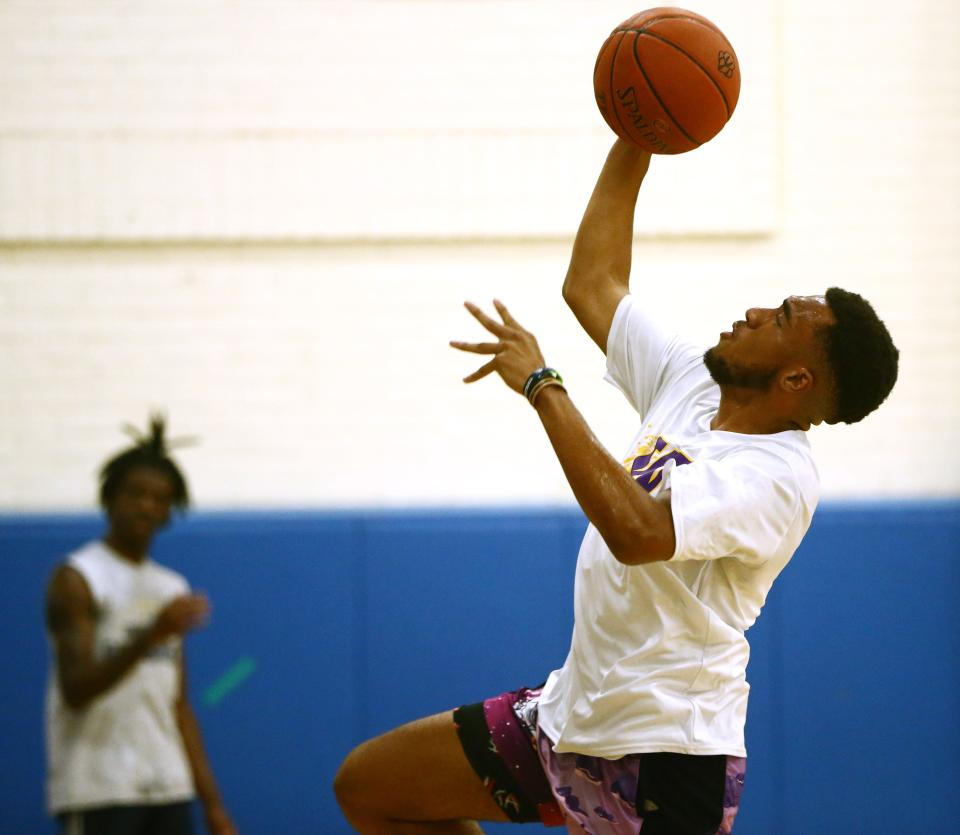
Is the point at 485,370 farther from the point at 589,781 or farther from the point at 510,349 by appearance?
the point at 589,781

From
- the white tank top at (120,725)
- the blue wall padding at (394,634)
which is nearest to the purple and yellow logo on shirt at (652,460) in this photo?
→ the white tank top at (120,725)

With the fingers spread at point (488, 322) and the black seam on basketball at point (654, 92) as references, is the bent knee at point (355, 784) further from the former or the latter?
the black seam on basketball at point (654, 92)

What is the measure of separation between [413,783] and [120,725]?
1.17 m

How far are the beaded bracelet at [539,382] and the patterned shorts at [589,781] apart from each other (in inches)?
32.9

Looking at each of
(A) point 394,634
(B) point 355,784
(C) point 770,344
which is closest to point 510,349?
(C) point 770,344

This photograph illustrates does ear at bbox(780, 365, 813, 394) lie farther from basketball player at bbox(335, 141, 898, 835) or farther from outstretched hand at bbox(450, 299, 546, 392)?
outstretched hand at bbox(450, 299, 546, 392)

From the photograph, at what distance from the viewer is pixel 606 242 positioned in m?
3.36

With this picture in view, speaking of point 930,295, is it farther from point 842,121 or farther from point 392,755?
point 392,755

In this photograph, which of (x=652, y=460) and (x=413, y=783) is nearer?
(x=652, y=460)

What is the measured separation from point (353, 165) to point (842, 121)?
2160 mm

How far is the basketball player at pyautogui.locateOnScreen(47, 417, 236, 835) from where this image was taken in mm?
3771

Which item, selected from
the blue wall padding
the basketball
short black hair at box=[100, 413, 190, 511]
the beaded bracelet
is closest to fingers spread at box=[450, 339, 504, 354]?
the beaded bracelet

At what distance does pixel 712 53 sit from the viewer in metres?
3.21

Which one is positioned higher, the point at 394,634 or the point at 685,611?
the point at 685,611
